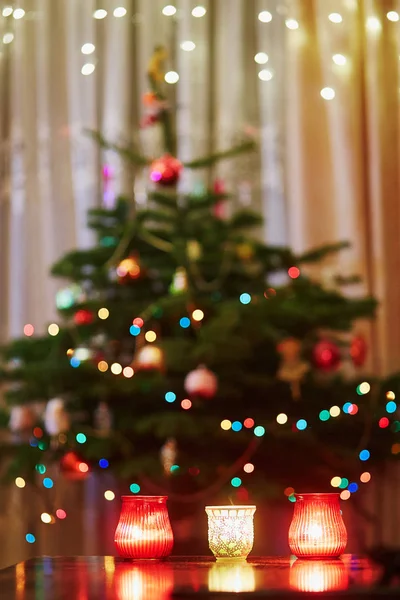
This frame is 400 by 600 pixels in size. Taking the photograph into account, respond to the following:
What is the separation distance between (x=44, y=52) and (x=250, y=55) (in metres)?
0.72

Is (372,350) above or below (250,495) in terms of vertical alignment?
above

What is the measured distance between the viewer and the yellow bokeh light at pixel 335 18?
10.6 ft

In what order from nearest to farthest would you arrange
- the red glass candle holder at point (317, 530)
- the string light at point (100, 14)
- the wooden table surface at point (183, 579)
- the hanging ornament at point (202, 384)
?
1. the wooden table surface at point (183, 579)
2. the red glass candle holder at point (317, 530)
3. the hanging ornament at point (202, 384)
4. the string light at point (100, 14)

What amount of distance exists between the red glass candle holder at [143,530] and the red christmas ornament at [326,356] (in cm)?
109

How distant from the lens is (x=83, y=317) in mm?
2521

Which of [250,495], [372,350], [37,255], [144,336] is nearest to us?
[250,495]

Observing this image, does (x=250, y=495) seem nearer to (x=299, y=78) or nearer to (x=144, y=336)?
(x=144, y=336)

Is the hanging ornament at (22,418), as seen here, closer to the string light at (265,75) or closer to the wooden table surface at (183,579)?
the wooden table surface at (183,579)

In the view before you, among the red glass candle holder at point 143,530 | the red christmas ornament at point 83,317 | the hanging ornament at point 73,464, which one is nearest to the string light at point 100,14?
the red christmas ornament at point 83,317

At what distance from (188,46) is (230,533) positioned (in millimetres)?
2232

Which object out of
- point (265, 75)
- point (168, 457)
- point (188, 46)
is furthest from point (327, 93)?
point (168, 457)

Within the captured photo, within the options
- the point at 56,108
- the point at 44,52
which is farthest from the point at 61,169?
the point at 44,52

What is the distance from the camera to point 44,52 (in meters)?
3.36

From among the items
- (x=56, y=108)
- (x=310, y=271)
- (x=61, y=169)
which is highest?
(x=56, y=108)
